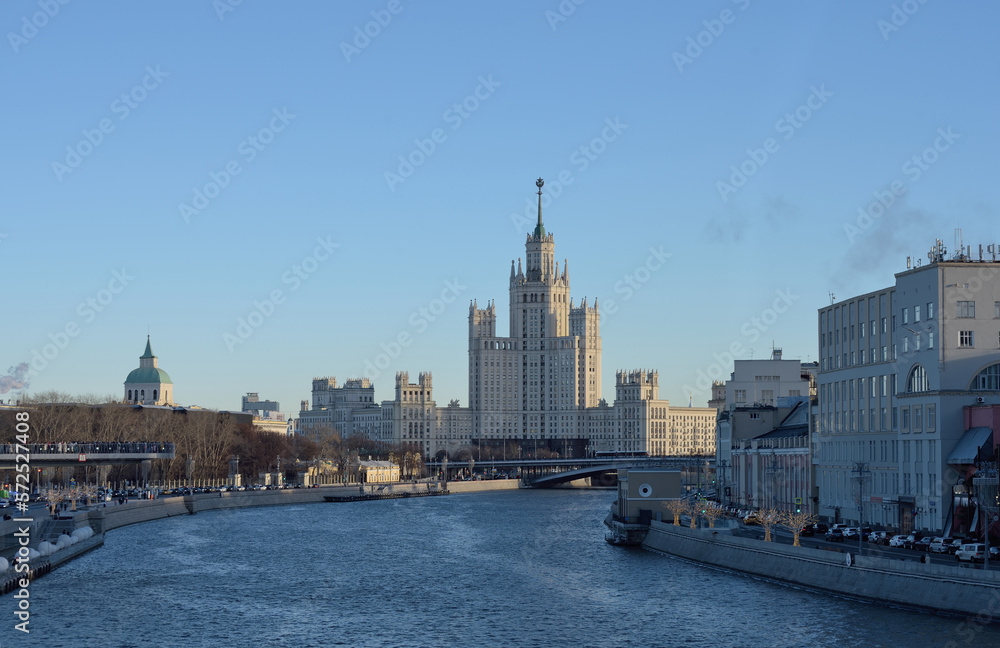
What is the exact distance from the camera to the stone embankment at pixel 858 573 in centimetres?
5325

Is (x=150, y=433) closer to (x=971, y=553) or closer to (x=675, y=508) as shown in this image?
(x=675, y=508)

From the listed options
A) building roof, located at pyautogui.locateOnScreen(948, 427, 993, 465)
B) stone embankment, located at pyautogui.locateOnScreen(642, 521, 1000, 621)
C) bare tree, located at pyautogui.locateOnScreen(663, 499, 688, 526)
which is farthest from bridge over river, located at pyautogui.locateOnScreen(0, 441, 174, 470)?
building roof, located at pyautogui.locateOnScreen(948, 427, 993, 465)

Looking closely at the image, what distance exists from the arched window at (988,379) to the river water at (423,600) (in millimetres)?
17490

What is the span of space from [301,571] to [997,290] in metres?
44.1

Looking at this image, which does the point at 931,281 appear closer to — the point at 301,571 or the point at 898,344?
the point at 898,344

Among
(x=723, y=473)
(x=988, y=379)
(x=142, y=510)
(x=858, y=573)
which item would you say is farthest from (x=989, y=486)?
(x=142, y=510)

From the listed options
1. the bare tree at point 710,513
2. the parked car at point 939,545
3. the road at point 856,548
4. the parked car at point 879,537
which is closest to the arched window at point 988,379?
the parked car at point 879,537

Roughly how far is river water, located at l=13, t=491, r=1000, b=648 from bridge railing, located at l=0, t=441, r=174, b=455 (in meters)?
26.6

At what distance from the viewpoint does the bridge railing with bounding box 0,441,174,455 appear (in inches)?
5000

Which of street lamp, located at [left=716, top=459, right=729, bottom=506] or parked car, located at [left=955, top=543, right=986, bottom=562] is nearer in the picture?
→ parked car, located at [left=955, top=543, right=986, bottom=562]

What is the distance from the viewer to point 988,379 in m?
74.8

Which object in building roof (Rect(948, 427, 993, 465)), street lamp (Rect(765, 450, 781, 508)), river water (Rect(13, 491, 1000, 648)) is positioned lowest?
river water (Rect(13, 491, 1000, 648))

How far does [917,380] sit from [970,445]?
7416 millimetres

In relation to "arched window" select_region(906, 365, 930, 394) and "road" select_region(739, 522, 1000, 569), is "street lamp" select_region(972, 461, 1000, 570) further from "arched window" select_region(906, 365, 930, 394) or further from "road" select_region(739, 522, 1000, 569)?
"arched window" select_region(906, 365, 930, 394)
